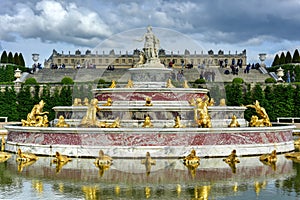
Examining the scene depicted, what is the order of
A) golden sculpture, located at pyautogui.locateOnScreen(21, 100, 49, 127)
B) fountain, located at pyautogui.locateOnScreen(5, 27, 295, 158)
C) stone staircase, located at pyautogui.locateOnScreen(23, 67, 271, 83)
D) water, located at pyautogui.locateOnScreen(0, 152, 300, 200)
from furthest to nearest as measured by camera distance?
stone staircase, located at pyautogui.locateOnScreen(23, 67, 271, 83)
golden sculpture, located at pyautogui.locateOnScreen(21, 100, 49, 127)
fountain, located at pyautogui.locateOnScreen(5, 27, 295, 158)
water, located at pyautogui.locateOnScreen(0, 152, 300, 200)

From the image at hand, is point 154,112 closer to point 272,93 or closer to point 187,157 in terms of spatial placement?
point 187,157

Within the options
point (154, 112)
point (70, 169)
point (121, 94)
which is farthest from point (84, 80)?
point (70, 169)

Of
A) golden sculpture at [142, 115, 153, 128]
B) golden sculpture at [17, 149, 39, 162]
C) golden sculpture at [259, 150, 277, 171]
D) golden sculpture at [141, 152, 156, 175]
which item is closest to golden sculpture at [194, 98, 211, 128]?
golden sculpture at [142, 115, 153, 128]

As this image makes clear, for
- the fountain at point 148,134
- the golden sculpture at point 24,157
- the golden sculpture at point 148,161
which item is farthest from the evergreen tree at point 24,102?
the golden sculpture at point 148,161

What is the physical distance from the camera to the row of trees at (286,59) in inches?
1841

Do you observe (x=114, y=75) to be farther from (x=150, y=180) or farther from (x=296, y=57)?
(x=150, y=180)

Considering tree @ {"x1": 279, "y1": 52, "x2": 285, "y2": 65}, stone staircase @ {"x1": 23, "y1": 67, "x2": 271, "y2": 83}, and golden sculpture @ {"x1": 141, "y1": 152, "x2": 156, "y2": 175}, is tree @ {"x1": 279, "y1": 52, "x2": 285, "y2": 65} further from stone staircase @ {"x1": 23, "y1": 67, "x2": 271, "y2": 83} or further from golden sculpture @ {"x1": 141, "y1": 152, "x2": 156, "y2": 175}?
golden sculpture @ {"x1": 141, "y1": 152, "x2": 156, "y2": 175}

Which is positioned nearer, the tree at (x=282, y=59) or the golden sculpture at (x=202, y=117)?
the golden sculpture at (x=202, y=117)

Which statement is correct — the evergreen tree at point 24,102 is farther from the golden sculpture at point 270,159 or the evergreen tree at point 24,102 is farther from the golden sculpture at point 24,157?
the golden sculpture at point 270,159

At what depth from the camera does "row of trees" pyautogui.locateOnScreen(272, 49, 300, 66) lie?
46759 mm

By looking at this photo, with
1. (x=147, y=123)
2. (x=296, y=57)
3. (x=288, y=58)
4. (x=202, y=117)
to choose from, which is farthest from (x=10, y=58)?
(x=202, y=117)

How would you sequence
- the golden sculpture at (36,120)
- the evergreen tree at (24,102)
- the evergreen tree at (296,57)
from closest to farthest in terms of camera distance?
the golden sculpture at (36,120)
the evergreen tree at (24,102)
the evergreen tree at (296,57)

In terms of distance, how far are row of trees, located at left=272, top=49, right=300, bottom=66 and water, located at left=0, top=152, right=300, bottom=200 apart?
36347 mm

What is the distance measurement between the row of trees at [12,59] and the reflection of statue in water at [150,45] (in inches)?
1186
